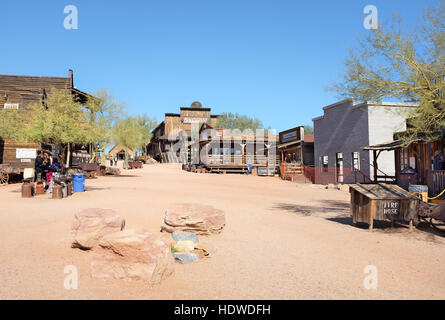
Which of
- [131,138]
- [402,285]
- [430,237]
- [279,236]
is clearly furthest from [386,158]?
[131,138]

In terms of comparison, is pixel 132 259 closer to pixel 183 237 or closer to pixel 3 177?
pixel 183 237

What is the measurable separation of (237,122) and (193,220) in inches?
2383

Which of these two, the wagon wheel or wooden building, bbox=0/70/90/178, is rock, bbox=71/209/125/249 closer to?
the wagon wheel

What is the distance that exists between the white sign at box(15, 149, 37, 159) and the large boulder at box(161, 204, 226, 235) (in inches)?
831

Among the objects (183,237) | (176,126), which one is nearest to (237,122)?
(176,126)

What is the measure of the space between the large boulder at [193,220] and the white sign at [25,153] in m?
21.1

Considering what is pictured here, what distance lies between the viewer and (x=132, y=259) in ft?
15.6

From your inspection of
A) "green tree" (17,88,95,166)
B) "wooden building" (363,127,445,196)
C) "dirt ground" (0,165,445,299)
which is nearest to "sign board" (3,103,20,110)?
"green tree" (17,88,95,166)

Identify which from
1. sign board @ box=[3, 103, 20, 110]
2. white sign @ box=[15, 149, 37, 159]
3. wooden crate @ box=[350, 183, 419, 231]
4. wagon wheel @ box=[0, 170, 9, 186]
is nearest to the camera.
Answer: wooden crate @ box=[350, 183, 419, 231]

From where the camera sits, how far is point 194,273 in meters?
5.13

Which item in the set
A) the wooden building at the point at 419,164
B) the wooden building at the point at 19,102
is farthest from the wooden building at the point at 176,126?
the wooden building at the point at 419,164

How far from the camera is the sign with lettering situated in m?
8.38

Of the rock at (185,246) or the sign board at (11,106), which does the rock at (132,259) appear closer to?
the rock at (185,246)

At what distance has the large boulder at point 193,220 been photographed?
7.72 metres
